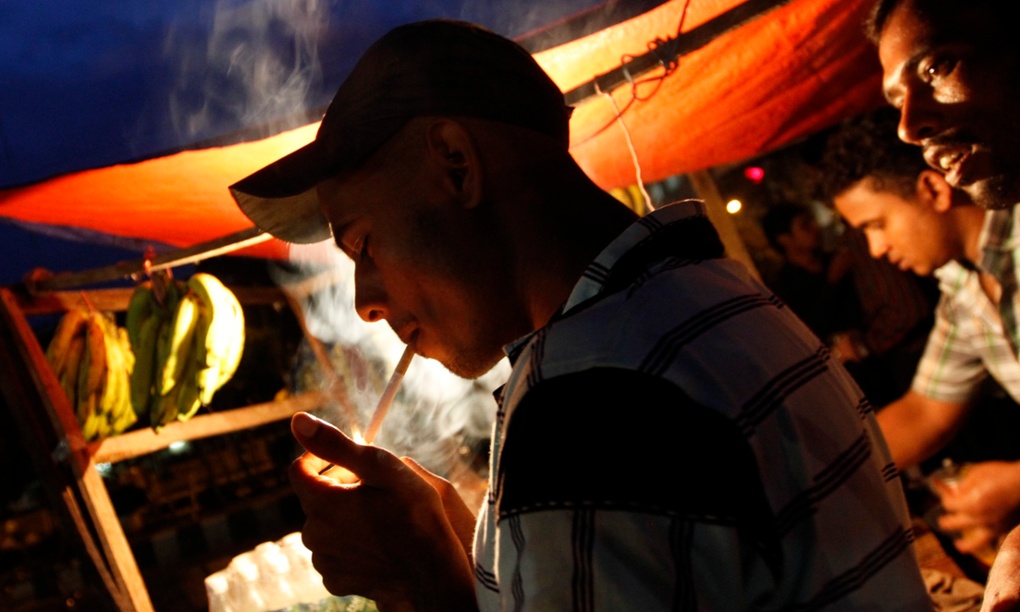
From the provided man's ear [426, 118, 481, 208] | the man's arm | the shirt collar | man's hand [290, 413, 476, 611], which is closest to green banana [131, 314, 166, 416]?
man's hand [290, 413, 476, 611]

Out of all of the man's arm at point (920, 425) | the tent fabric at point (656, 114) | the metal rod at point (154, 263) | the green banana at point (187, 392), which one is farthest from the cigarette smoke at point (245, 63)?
the man's arm at point (920, 425)

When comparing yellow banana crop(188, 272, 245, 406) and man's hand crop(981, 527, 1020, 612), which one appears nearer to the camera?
man's hand crop(981, 527, 1020, 612)

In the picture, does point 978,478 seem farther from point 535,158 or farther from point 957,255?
point 535,158

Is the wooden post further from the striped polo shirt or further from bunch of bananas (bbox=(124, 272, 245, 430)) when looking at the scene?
the striped polo shirt

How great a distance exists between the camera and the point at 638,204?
5.71 metres

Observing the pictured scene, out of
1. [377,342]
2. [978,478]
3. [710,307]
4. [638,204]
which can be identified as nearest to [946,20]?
[978,478]

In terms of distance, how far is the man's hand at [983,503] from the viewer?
2.83 m

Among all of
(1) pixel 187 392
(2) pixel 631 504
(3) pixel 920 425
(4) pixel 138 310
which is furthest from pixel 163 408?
(3) pixel 920 425

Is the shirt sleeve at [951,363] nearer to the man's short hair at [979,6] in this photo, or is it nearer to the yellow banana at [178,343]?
the man's short hair at [979,6]

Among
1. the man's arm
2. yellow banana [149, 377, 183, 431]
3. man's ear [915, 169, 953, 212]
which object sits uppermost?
yellow banana [149, 377, 183, 431]

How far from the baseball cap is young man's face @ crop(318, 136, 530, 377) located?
86 millimetres

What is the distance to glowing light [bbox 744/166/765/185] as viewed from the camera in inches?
411

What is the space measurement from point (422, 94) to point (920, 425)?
391cm

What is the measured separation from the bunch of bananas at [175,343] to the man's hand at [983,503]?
13.7 feet
